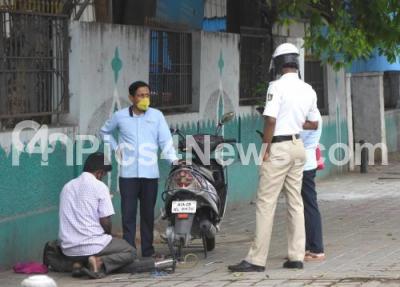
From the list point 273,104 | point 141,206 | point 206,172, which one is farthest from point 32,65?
point 273,104

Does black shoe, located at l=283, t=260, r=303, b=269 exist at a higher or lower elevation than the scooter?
lower

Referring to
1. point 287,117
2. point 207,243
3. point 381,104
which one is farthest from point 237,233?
point 381,104

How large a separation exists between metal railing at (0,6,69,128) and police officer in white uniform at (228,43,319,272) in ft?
7.77

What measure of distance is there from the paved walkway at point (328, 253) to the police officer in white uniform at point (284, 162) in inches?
8.2

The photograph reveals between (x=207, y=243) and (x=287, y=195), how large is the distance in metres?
1.44

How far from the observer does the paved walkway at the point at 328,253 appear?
783 centimetres

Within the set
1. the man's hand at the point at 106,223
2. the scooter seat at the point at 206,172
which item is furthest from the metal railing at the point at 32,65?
the scooter seat at the point at 206,172

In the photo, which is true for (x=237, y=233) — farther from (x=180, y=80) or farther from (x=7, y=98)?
(x=7, y=98)

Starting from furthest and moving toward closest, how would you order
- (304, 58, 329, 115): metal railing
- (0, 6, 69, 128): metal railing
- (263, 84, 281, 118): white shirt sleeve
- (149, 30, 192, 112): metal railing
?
(304, 58, 329, 115): metal railing < (149, 30, 192, 112): metal railing < (0, 6, 69, 128): metal railing < (263, 84, 281, 118): white shirt sleeve

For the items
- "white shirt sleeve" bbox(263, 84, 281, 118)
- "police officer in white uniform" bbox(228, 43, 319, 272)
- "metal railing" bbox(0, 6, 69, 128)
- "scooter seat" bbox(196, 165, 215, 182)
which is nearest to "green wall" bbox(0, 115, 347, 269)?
"metal railing" bbox(0, 6, 69, 128)

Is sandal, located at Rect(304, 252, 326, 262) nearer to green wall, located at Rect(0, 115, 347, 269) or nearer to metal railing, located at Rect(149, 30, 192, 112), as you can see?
green wall, located at Rect(0, 115, 347, 269)

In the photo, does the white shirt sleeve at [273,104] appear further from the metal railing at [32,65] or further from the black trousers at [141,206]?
the metal railing at [32,65]

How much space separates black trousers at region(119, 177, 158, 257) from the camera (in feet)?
29.2

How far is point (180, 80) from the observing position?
12.4 m
